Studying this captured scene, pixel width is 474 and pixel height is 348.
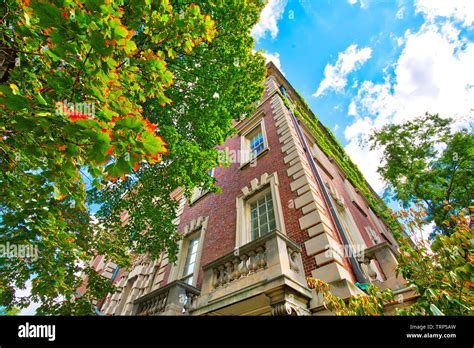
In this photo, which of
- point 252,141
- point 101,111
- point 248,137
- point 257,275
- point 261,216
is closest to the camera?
point 101,111

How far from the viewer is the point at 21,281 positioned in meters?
5.51

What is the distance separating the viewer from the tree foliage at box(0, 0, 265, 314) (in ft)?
7.22

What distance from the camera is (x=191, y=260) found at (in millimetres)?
9180

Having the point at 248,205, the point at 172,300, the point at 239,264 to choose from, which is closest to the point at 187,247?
the point at 248,205

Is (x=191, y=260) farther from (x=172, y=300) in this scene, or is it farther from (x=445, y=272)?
(x=445, y=272)

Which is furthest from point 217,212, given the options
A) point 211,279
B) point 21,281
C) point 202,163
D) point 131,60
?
point 131,60

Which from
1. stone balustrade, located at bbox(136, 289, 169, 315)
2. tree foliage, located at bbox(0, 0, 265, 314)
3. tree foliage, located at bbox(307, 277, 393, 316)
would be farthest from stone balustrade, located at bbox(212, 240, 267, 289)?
tree foliage, located at bbox(0, 0, 265, 314)

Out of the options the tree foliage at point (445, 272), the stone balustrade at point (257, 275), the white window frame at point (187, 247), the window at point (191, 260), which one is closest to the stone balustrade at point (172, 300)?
the stone balustrade at point (257, 275)

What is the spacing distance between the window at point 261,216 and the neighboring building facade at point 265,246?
41 millimetres

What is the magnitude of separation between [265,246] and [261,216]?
108 inches

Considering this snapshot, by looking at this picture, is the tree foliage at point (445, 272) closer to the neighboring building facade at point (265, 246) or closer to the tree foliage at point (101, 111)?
the neighboring building facade at point (265, 246)

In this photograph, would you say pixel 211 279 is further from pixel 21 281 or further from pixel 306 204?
pixel 21 281

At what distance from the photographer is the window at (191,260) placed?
8409mm

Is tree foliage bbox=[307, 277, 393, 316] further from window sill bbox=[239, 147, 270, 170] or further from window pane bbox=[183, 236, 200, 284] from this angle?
window sill bbox=[239, 147, 270, 170]
